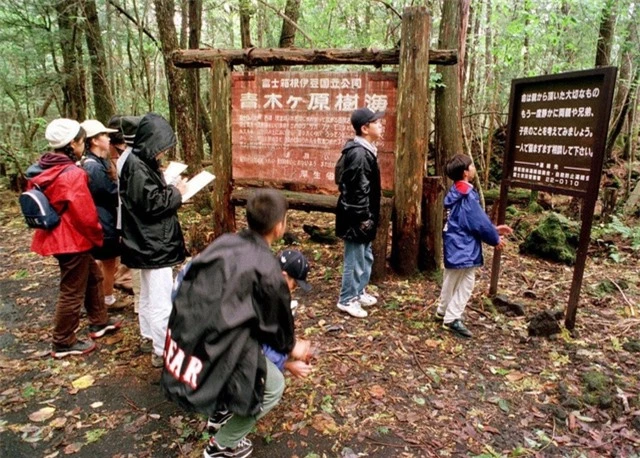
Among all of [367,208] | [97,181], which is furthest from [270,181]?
[97,181]

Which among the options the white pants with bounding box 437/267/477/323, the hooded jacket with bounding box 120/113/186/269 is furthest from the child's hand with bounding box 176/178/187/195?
the white pants with bounding box 437/267/477/323

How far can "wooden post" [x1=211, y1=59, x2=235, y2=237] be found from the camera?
6.03 m

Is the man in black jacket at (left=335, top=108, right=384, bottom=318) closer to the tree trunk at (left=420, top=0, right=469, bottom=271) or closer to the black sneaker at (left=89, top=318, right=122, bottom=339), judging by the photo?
the tree trunk at (left=420, top=0, right=469, bottom=271)

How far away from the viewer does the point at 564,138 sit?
4438 mm

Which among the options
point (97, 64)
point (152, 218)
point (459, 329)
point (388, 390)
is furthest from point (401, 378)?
point (97, 64)

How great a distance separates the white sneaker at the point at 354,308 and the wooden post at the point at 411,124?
1.13 m

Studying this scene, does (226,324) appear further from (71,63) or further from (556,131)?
(71,63)

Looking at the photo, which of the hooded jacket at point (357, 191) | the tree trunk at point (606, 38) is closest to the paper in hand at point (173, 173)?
the hooded jacket at point (357, 191)

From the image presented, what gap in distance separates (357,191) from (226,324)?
9.01 ft

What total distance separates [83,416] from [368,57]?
15.6 ft

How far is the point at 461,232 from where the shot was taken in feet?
14.3

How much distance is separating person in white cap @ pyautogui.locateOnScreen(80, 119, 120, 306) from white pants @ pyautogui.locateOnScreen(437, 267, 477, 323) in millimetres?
3640

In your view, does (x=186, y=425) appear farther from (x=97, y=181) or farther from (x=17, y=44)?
(x=17, y=44)

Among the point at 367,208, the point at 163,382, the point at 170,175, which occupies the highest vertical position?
the point at 170,175
